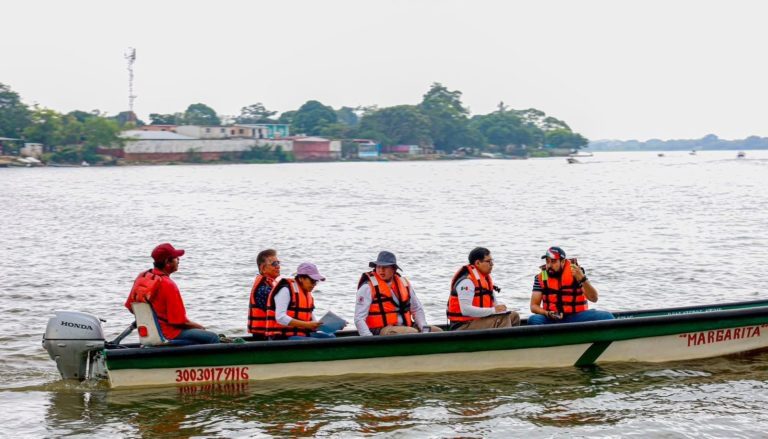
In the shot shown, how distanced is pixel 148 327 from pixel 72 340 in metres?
0.88

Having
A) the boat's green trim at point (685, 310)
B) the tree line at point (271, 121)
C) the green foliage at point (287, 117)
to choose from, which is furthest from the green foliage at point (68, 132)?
the boat's green trim at point (685, 310)

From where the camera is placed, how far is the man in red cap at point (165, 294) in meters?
10.2

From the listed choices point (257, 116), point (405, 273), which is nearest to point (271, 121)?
point (257, 116)

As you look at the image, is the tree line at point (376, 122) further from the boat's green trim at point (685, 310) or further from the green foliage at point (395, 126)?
the boat's green trim at point (685, 310)

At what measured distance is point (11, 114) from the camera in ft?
414

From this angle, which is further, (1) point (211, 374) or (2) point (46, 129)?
(2) point (46, 129)

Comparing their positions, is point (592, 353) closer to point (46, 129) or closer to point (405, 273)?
point (405, 273)

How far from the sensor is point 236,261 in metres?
26.6

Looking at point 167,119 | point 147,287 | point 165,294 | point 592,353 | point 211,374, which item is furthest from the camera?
point 167,119

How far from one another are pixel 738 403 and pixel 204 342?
6.23 metres

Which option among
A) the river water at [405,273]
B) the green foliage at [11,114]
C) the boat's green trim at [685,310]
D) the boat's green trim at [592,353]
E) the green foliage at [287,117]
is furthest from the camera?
the green foliage at [287,117]

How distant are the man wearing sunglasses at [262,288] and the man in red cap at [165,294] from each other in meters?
0.72

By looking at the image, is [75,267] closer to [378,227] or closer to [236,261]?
[236,261]

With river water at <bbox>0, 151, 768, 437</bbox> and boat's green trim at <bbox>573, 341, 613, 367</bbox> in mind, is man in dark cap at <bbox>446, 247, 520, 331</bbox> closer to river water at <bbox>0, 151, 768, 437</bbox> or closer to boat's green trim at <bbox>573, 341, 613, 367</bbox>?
river water at <bbox>0, 151, 768, 437</bbox>
